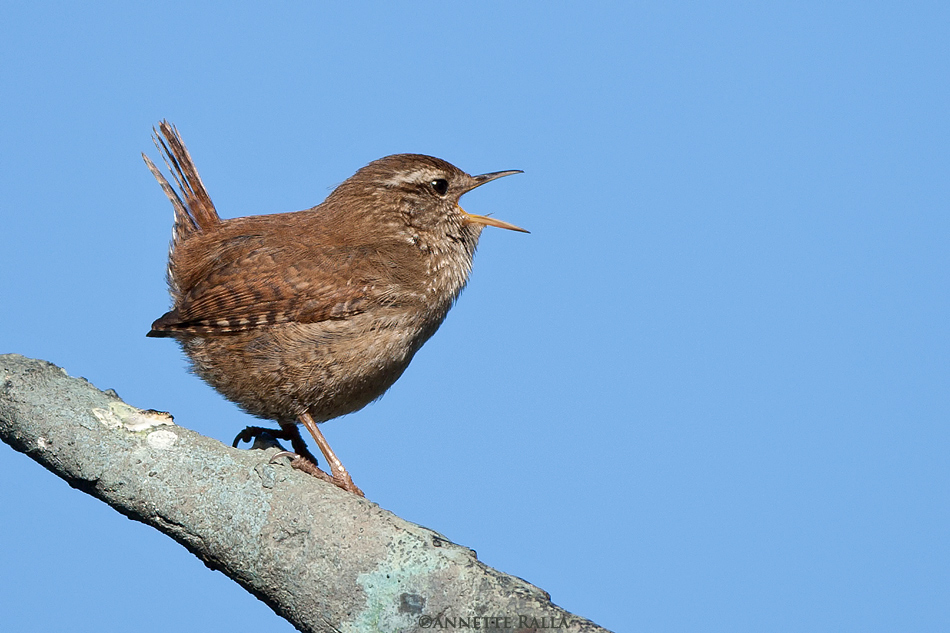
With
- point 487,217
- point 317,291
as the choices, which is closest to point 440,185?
point 487,217

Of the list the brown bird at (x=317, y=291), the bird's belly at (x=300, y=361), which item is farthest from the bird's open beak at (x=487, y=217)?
the bird's belly at (x=300, y=361)

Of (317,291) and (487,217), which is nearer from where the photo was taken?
(317,291)

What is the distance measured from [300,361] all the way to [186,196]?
3.95ft

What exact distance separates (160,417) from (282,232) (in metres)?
1.22

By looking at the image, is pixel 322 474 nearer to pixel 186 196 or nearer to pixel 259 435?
pixel 259 435

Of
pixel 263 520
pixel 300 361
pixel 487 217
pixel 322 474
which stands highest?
pixel 487 217

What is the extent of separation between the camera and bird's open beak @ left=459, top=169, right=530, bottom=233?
443cm

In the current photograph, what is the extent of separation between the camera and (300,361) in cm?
395

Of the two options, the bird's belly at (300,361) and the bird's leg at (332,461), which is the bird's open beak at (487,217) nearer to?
the bird's belly at (300,361)

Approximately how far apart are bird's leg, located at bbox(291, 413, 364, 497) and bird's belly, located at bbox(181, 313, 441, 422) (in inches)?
2.4

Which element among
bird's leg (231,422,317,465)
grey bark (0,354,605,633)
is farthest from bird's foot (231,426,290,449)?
grey bark (0,354,605,633)

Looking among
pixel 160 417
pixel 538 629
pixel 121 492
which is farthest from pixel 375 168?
pixel 538 629

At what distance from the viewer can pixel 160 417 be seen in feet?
10.9

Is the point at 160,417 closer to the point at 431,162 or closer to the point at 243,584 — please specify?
the point at 243,584
